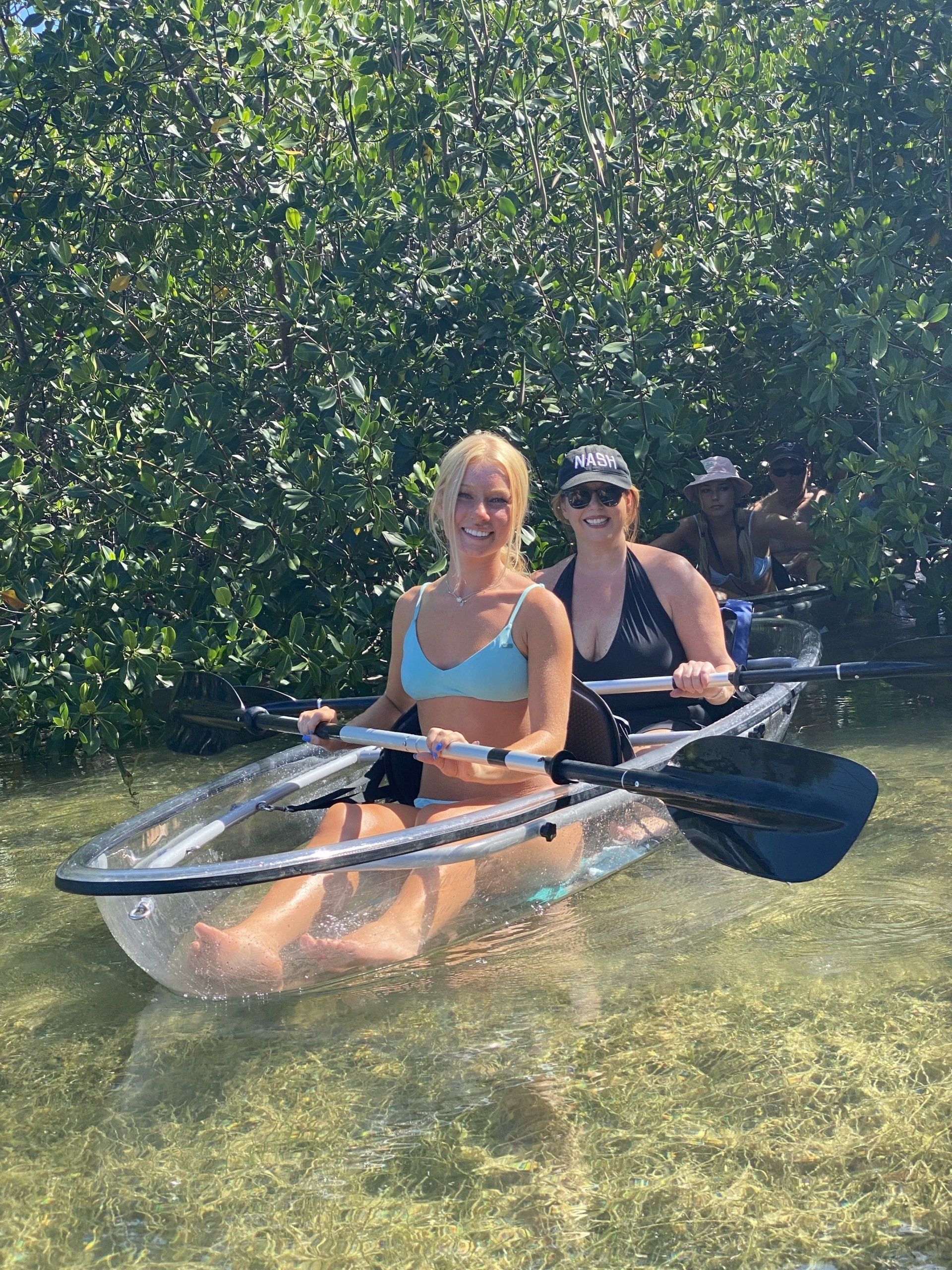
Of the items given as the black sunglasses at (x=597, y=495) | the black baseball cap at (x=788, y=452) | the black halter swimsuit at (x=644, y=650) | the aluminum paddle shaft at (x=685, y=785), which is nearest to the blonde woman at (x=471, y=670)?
the aluminum paddle shaft at (x=685, y=785)

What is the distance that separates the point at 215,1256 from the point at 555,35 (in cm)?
737

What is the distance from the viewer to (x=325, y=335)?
6969 millimetres

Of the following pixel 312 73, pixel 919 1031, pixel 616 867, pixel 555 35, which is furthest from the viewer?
pixel 555 35

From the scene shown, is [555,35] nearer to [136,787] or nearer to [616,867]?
[136,787]

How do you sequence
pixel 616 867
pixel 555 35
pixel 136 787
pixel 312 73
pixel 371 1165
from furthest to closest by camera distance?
pixel 555 35
pixel 312 73
pixel 136 787
pixel 616 867
pixel 371 1165

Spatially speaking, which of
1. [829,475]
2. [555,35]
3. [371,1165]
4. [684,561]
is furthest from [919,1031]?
[555,35]

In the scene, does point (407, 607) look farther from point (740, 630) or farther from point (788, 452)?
point (788, 452)

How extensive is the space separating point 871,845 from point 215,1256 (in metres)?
3.01

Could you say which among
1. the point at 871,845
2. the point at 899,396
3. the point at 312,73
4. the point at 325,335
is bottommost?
the point at 871,845

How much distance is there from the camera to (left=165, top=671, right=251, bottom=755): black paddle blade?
17.4 feet

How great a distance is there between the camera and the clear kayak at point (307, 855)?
3422mm

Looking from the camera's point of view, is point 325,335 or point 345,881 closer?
point 345,881

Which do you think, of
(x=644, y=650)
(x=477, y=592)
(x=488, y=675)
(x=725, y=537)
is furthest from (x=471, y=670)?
(x=725, y=537)

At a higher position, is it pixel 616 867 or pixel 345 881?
pixel 345 881
